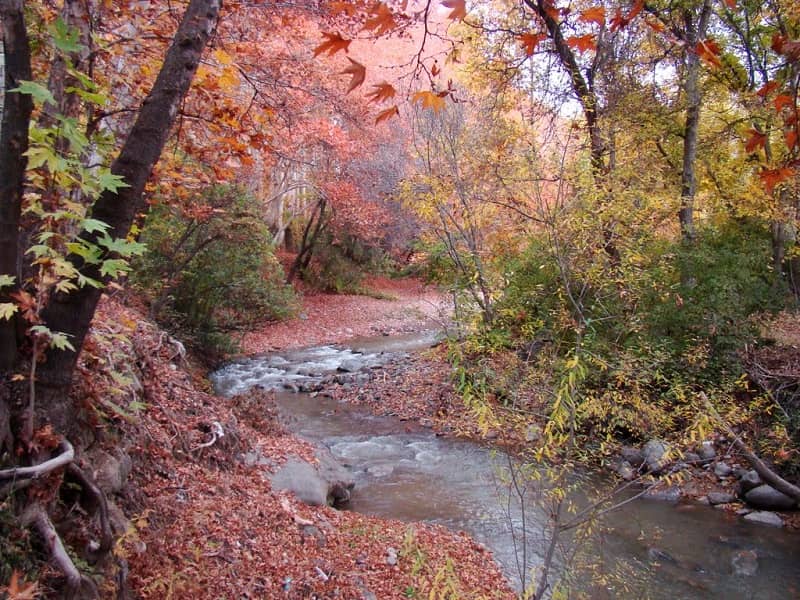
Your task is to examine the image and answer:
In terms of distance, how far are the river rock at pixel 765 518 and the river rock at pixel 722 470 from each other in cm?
95

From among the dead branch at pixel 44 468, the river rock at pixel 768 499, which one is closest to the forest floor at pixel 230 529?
the dead branch at pixel 44 468

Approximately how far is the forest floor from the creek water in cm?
76

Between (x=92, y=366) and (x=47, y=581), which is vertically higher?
(x=92, y=366)

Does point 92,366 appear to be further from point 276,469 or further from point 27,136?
point 276,469

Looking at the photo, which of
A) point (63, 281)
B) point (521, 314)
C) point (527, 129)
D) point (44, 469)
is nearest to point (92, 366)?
point (44, 469)

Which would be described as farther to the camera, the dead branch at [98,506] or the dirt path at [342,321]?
the dirt path at [342,321]

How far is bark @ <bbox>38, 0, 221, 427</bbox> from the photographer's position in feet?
8.87

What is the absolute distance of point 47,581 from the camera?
2.52 metres

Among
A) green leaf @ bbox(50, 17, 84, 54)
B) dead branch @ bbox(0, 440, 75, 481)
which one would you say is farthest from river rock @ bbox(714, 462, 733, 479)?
green leaf @ bbox(50, 17, 84, 54)

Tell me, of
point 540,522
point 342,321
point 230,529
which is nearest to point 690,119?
point 540,522

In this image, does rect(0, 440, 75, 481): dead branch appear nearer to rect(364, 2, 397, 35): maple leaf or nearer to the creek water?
rect(364, 2, 397, 35): maple leaf

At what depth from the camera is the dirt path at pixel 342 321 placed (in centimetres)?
1806

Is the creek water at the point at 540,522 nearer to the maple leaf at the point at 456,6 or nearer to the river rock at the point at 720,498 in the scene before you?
the river rock at the point at 720,498

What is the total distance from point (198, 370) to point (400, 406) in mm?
4440
